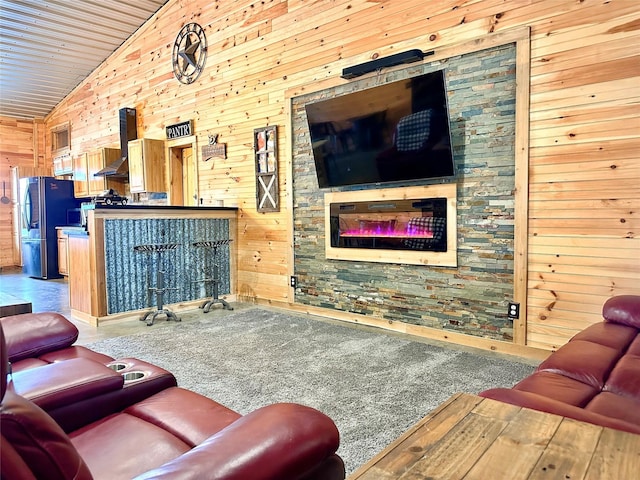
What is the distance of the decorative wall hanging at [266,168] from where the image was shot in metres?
5.28

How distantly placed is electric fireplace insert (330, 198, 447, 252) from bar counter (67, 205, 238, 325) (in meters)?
1.82

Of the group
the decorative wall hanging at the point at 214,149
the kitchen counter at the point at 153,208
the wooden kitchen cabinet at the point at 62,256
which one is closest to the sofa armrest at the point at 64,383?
the kitchen counter at the point at 153,208

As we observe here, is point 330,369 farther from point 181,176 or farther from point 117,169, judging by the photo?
point 117,169

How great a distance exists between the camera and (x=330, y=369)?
312cm

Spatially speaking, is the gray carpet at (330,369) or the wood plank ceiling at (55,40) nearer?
the gray carpet at (330,369)

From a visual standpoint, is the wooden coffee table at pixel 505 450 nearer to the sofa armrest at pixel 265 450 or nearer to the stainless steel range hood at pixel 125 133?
the sofa armrest at pixel 265 450

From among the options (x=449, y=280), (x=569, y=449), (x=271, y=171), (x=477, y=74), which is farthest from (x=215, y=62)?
(x=569, y=449)

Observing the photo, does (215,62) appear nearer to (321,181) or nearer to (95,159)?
(321,181)

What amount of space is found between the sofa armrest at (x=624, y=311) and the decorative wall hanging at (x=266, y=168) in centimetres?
360

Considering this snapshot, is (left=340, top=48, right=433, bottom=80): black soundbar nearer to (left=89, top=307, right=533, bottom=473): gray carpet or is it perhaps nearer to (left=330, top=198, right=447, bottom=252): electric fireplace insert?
(left=330, top=198, right=447, bottom=252): electric fireplace insert

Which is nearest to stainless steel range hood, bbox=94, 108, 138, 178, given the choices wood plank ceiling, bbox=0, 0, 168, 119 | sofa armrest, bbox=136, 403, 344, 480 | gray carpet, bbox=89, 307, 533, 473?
wood plank ceiling, bbox=0, 0, 168, 119

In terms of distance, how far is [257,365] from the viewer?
10.6 feet

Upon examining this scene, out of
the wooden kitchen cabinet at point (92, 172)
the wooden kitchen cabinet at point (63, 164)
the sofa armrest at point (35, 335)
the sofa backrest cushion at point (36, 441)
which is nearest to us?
the sofa backrest cushion at point (36, 441)

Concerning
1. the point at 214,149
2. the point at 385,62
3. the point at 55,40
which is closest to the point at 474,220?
the point at 385,62
